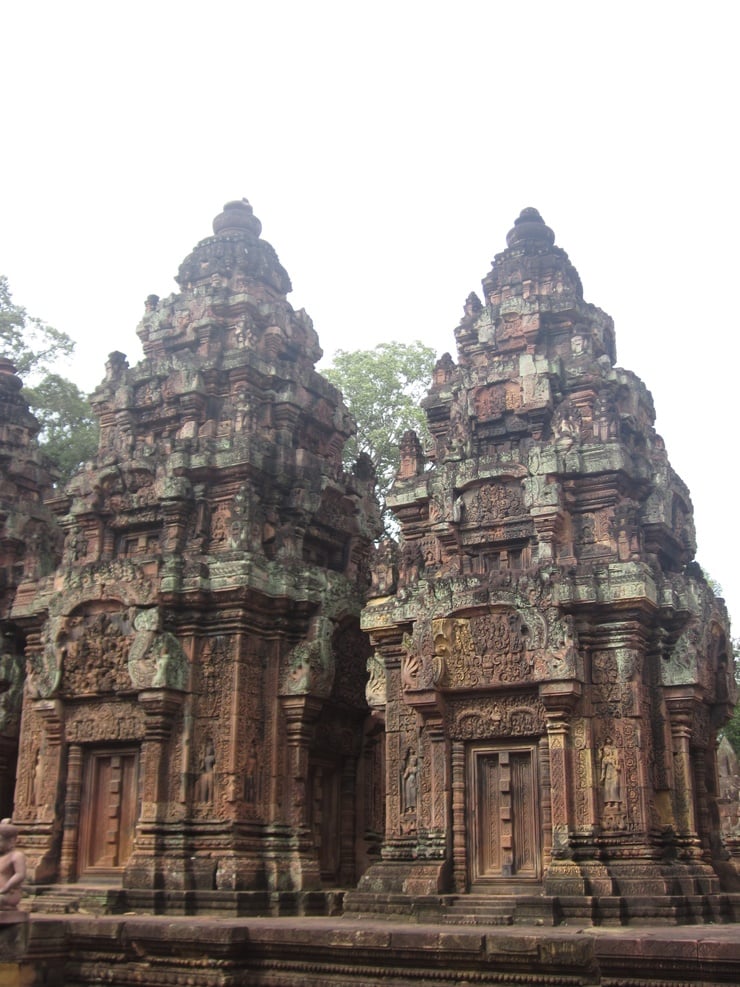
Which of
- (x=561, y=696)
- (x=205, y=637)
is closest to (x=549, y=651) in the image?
(x=561, y=696)

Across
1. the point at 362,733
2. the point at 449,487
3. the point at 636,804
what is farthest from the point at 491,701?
the point at 362,733

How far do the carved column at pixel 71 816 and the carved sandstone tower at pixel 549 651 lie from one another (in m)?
4.15

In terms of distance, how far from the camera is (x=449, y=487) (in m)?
13.8

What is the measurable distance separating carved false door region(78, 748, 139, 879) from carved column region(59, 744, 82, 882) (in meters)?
0.08

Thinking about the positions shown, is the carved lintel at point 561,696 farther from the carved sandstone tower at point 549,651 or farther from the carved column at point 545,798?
the carved column at point 545,798

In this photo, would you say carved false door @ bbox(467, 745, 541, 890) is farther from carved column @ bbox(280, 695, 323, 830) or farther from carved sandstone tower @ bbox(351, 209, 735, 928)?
carved column @ bbox(280, 695, 323, 830)

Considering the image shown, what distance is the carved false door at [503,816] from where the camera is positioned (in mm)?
12047

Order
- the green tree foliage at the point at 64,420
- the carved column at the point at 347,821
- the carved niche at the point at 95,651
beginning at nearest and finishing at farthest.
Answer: the carved niche at the point at 95,651
the carved column at the point at 347,821
the green tree foliage at the point at 64,420

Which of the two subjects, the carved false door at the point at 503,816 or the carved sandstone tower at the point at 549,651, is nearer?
the carved sandstone tower at the point at 549,651

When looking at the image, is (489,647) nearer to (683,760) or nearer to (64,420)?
(683,760)

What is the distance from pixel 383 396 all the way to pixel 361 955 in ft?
54.9

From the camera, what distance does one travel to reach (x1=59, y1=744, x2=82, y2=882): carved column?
14164 millimetres

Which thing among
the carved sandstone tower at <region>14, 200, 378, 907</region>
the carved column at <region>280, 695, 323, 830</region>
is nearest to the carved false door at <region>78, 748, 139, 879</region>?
the carved sandstone tower at <region>14, 200, 378, 907</region>

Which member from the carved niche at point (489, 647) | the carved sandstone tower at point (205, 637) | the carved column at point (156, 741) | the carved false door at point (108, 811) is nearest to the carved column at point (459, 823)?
the carved niche at point (489, 647)
